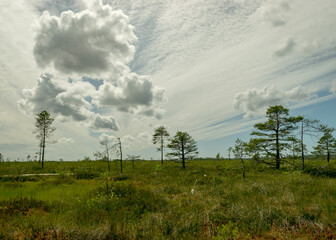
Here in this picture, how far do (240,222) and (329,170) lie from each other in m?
14.9

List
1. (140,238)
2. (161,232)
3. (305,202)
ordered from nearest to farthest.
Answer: (140,238), (161,232), (305,202)

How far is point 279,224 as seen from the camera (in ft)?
16.5

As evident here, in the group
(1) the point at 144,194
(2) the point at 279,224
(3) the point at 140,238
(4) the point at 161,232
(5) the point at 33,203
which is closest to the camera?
(3) the point at 140,238

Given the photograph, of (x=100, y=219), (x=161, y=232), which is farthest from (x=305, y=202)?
(x=100, y=219)

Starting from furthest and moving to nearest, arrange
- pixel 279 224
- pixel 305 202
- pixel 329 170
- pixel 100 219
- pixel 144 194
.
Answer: pixel 329 170, pixel 144 194, pixel 305 202, pixel 100 219, pixel 279 224

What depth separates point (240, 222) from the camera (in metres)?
5.27

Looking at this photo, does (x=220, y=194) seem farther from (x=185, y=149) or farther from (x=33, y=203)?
(x=185, y=149)

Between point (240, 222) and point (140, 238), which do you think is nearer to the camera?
point (140, 238)

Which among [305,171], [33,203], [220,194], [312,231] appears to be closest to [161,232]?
[312,231]

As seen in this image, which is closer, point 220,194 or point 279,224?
point 279,224

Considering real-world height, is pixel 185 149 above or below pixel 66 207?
above

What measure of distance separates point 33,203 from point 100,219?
3792 millimetres

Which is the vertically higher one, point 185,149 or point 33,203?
point 185,149

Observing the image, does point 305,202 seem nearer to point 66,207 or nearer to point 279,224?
point 279,224
